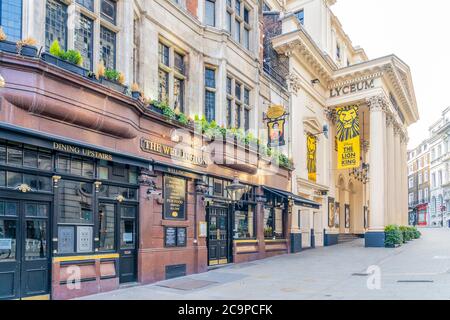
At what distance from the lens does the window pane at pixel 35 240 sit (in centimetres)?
968

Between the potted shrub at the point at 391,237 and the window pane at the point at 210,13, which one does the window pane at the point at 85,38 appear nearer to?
the window pane at the point at 210,13

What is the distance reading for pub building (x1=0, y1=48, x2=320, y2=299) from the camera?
30.7ft

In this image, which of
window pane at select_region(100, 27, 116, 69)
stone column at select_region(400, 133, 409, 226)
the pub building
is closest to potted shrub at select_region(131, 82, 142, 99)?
the pub building

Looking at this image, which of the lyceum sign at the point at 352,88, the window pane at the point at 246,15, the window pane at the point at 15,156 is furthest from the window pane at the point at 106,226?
the lyceum sign at the point at 352,88

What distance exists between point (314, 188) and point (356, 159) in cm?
308

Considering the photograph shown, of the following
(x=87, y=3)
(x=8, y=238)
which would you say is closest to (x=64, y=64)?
(x=87, y=3)

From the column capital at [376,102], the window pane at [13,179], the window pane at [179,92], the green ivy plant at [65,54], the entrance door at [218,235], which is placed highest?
the column capital at [376,102]

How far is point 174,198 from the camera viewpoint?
572 inches

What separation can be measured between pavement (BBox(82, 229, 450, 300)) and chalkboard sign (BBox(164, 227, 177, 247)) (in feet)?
3.64

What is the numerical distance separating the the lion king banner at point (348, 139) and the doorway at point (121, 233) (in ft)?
58.8

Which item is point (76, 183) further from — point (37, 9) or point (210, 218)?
point (210, 218)

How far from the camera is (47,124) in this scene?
10.1m

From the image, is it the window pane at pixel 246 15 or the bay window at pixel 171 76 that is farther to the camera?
the window pane at pixel 246 15

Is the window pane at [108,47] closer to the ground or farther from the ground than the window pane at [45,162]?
farther from the ground
